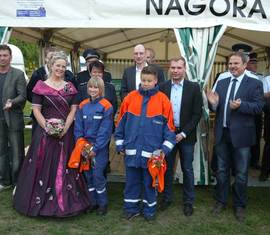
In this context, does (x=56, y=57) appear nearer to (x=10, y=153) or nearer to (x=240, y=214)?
(x=10, y=153)

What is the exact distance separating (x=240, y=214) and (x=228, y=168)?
531 millimetres

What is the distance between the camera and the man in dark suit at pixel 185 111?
4469 mm

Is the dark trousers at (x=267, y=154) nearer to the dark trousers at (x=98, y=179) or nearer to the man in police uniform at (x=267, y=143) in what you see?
the man in police uniform at (x=267, y=143)

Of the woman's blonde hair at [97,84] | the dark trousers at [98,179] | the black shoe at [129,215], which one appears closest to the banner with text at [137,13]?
the woman's blonde hair at [97,84]

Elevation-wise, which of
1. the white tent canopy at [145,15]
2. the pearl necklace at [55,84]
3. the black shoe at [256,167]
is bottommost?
the black shoe at [256,167]

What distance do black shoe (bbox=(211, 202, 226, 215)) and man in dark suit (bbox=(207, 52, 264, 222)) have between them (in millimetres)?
18

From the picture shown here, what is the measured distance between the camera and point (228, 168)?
462cm

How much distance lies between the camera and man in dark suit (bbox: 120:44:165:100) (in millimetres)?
5086

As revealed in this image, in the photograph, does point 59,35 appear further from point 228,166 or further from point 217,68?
point 217,68

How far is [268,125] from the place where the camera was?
20.3 ft

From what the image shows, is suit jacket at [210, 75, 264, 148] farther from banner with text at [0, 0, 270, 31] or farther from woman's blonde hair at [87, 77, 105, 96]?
woman's blonde hair at [87, 77, 105, 96]

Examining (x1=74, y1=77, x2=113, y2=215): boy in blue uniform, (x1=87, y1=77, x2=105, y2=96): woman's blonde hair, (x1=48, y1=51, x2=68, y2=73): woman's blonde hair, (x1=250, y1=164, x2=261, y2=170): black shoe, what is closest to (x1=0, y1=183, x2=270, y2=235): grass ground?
(x1=74, y1=77, x2=113, y2=215): boy in blue uniform

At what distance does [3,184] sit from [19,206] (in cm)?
112

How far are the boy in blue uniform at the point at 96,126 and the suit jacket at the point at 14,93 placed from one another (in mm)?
1061
